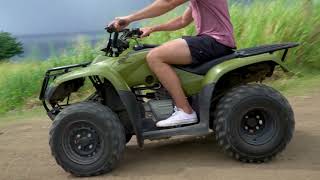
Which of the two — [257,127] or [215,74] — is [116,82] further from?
[257,127]

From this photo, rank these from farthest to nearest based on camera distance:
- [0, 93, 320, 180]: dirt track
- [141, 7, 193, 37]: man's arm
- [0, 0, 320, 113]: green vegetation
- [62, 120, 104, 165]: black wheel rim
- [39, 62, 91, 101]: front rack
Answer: [0, 0, 320, 113]: green vegetation → [141, 7, 193, 37]: man's arm → [39, 62, 91, 101]: front rack → [62, 120, 104, 165]: black wheel rim → [0, 93, 320, 180]: dirt track

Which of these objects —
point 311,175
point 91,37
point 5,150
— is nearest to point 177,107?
point 311,175

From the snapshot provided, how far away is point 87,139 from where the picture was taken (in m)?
5.58

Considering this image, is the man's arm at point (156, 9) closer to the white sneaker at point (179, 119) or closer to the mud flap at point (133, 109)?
the mud flap at point (133, 109)

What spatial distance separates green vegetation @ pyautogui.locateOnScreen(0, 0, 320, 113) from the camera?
32.7 ft

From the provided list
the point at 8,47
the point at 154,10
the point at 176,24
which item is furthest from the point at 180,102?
the point at 8,47

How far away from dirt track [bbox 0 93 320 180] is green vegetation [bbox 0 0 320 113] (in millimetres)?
2756

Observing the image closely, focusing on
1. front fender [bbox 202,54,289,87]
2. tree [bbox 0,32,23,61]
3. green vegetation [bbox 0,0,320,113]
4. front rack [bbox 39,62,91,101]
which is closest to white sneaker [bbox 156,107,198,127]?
front fender [bbox 202,54,289,87]

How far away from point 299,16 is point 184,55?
17.5ft

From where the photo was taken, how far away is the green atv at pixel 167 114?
548 centimetres

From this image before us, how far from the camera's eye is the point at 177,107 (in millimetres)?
5617

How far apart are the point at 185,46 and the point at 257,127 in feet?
3.21

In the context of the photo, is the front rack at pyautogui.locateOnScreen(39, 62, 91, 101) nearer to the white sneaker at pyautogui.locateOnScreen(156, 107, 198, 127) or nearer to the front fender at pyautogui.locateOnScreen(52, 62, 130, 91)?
the front fender at pyautogui.locateOnScreen(52, 62, 130, 91)

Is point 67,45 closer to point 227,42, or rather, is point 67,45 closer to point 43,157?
point 43,157
